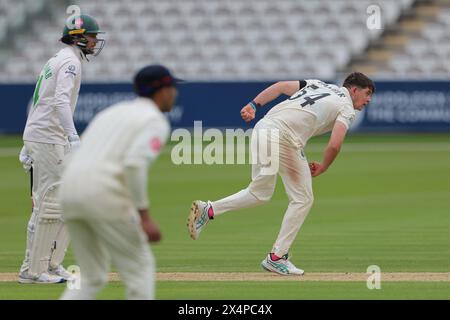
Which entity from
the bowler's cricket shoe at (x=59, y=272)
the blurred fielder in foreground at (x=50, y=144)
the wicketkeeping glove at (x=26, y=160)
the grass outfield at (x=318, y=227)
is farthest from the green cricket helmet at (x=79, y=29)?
the grass outfield at (x=318, y=227)

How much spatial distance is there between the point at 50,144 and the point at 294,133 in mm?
2291

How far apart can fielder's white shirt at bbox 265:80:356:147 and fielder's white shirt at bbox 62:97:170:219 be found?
3.90 metres

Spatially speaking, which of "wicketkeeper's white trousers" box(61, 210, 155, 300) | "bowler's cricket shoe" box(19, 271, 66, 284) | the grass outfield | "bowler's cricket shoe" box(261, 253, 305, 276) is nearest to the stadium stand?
the grass outfield

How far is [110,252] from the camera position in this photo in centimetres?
639

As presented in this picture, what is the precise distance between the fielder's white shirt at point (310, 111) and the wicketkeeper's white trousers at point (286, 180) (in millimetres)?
91

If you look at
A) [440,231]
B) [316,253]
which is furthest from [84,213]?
[440,231]

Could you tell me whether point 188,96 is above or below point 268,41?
below

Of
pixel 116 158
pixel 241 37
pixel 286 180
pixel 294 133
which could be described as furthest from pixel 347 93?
pixel 241 37

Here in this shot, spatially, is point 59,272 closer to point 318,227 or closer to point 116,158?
point 116,158

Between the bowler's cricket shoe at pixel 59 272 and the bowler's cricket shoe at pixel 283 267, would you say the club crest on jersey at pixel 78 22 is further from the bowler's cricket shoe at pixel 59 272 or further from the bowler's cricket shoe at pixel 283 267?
the bowler's cricket shoe at pixel 283 267

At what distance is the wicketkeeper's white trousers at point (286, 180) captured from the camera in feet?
32.7

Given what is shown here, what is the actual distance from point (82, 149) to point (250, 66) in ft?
81.9

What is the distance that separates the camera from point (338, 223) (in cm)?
1421
